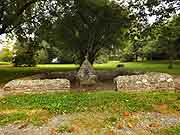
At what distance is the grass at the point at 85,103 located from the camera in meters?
12.2

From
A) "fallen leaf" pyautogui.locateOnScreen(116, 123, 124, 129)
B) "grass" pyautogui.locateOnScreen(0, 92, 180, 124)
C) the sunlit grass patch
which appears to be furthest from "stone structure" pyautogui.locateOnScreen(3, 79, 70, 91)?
"fallen leaf" pyautogui.locateOnScreen(116, 123, 124, 129)

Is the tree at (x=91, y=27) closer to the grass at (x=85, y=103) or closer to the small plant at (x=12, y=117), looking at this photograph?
the grass at (x=85, y=103)

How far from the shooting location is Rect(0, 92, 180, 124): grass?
1223 cm

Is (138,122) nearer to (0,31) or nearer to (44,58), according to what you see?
(0,31)

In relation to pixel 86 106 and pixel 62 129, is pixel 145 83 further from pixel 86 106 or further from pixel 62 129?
pixel 62 129


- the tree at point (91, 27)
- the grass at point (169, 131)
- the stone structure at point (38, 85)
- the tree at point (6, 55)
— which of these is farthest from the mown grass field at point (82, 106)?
the tree at point (6, 55)

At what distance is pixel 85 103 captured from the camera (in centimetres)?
1324

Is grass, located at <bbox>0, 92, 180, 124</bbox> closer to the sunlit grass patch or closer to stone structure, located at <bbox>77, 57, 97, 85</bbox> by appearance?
the sunlit grass patch

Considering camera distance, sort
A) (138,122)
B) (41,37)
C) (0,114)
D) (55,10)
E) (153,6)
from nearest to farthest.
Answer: (138,122), (0,114), (153,6), (55,10), (41,37)

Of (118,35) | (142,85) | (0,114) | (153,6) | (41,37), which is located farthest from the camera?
(118,35)

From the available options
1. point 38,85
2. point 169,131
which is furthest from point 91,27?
point 169,131

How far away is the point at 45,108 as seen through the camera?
41.8ft

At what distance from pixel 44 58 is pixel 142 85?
48746 mm

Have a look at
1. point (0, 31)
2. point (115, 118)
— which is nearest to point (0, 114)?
point (115, 118)
